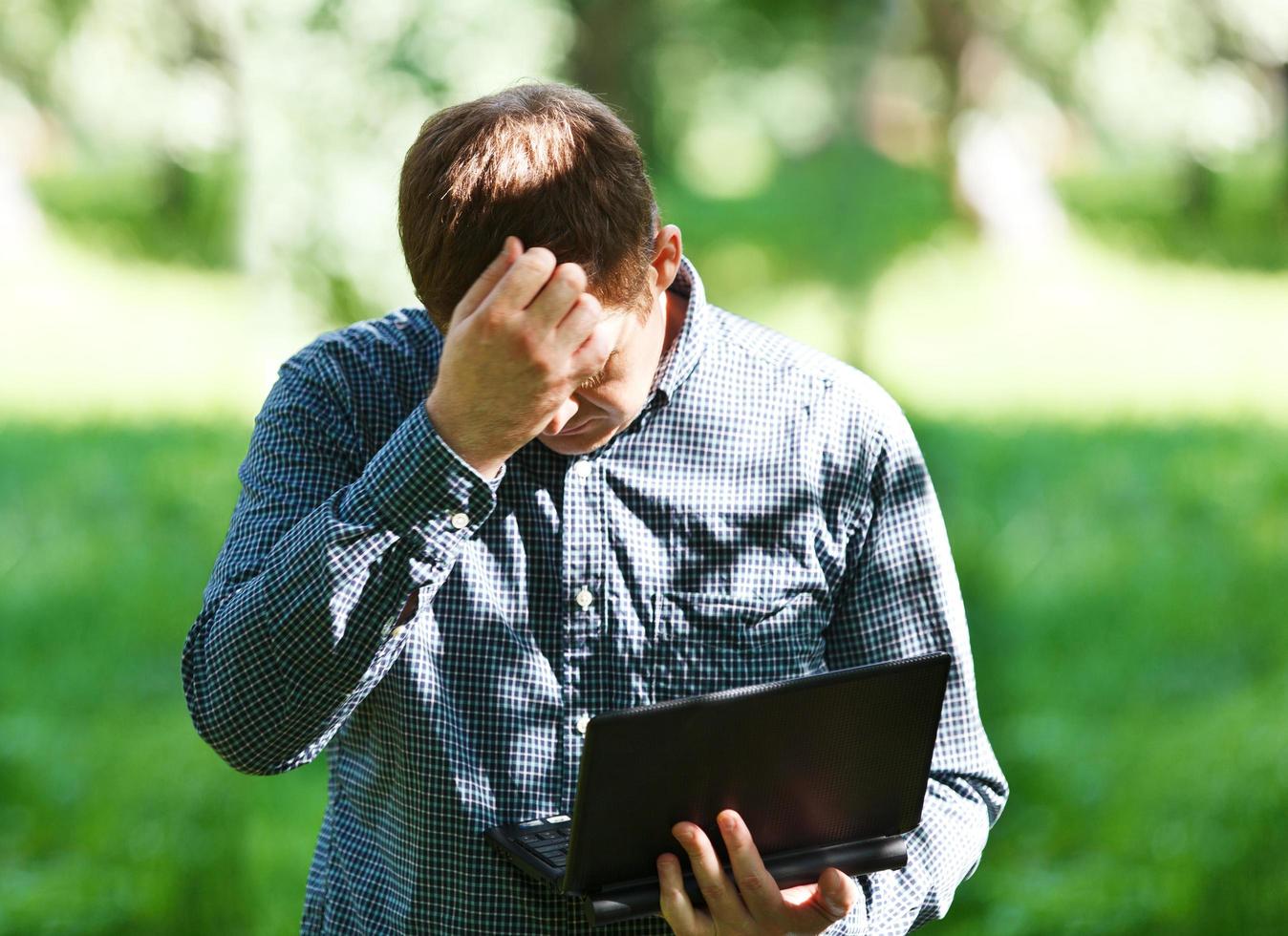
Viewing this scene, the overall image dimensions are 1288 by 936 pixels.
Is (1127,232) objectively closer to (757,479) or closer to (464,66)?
(464,66)

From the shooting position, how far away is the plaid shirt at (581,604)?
1478 millimetres

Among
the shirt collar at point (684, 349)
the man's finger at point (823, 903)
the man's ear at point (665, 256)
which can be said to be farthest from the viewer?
the shirt collar at point (684, 349)

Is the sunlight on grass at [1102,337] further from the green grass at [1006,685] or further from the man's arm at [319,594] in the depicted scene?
the man's arm at [319,594]

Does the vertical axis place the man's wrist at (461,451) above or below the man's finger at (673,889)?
above

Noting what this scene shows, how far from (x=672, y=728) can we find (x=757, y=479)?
399mm

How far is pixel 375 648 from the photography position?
1.33 m

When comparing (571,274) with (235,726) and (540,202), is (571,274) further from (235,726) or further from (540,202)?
(235,726)

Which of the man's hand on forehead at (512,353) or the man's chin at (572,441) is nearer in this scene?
the man's hand on forehead at (512,353)

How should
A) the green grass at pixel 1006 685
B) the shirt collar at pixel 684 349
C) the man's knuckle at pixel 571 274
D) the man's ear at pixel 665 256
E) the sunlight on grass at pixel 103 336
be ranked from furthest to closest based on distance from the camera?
the sunlight on grass at pixel 103 336, the green grass at pixel 1006 685, the shirt collar at pixel 684 349, the man's ear at pixel 665 256, the man's knuckle at pixel 571 274

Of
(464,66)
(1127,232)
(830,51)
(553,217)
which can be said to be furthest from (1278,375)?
A: (553,217)

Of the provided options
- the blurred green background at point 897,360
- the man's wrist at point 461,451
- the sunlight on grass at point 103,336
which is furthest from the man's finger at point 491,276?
the sunlight on grass at point 103,336

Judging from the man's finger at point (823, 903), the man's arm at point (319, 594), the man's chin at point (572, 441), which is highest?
the man's chin at point (572, 441)

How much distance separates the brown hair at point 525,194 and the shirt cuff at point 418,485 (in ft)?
0.53

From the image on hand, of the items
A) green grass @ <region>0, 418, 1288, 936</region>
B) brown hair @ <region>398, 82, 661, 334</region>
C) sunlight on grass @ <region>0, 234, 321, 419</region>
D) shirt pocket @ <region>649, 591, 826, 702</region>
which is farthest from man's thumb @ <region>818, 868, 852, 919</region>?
sunlight on grass @ <region>0, 234, 321, 419</region>
